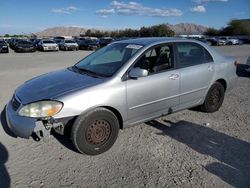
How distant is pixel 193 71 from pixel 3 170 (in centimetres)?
346

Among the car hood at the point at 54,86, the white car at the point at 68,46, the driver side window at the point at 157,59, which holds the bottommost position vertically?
the car hood at the point at 54,86

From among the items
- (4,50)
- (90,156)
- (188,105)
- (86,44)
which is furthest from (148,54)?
(86,44)

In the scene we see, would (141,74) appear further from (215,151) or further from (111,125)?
(215,151)

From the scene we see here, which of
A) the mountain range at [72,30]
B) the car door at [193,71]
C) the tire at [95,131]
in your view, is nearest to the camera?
the tire at [95,131]

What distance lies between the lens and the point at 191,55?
475 cm

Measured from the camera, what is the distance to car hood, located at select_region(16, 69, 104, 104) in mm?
3461

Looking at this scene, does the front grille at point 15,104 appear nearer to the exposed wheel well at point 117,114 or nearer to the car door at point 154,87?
the exposed wheel well at point 117,114

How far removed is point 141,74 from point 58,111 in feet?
4.34

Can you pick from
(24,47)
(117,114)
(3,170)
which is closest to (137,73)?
(117,114)

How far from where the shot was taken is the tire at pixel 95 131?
3385mm

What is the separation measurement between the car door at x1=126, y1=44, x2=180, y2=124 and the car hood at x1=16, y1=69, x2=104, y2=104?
612 millimetres

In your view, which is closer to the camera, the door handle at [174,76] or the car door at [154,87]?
the car door at [154,87]

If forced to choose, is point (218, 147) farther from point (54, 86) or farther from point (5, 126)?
point (5, 126)

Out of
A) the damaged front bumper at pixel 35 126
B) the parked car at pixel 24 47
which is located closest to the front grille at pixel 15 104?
the damaged front bumper at pixel 35 126
